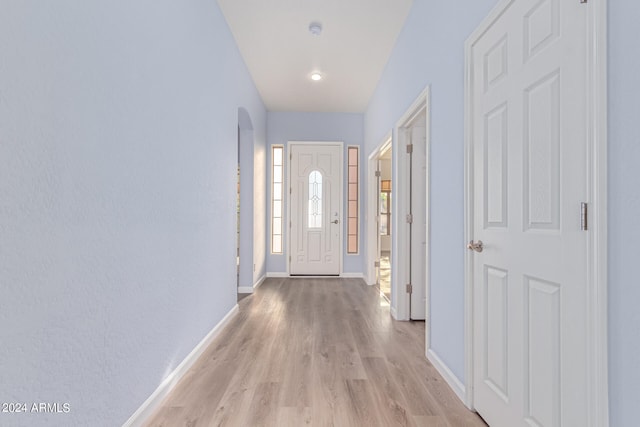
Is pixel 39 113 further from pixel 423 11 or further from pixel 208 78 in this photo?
pixel 423 11

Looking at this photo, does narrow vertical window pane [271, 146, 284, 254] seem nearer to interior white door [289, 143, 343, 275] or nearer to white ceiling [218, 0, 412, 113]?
interior white door [289, 143, 343, 275]

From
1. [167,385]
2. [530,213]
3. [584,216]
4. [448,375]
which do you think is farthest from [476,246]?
[167,385]

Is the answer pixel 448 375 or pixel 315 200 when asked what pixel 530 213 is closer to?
pixel 448 375

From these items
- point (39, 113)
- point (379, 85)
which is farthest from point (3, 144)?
point (379, 85)

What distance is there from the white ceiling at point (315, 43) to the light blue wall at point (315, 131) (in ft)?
2.08

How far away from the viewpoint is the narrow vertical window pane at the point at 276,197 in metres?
5.43

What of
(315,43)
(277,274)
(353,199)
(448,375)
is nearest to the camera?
(448,375)

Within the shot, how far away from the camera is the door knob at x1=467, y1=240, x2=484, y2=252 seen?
158 centimetres

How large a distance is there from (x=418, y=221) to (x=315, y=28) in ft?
7.07

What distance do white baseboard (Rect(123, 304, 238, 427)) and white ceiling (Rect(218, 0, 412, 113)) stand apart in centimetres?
286

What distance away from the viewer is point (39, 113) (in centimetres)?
98

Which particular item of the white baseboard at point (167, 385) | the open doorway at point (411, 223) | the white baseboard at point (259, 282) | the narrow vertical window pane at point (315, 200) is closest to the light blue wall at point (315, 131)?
the white baseboard at point (259, 282)

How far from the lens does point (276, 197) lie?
547 centimetres

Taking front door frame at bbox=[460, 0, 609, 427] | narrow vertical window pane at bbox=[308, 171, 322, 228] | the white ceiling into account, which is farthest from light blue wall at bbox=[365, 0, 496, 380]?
narrow vertical window pane at bbox=[308, 171, 322, 228]
